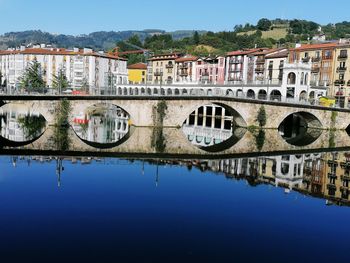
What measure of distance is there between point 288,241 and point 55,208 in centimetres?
1247

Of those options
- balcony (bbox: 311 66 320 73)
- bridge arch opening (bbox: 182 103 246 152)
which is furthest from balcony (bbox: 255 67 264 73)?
bridge arch opening (bbox: 182 103 246 152)

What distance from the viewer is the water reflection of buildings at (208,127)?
59.4m

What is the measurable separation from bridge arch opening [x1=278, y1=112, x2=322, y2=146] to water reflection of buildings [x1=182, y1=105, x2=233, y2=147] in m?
8.56

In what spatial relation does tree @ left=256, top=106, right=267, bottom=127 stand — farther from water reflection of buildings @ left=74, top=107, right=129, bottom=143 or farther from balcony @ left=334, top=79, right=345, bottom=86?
balcony @ left=334, top=79, right=345, bottom=86

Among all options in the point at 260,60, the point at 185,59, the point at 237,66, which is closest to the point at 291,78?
the point at 260,60

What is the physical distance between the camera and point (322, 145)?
55500mm

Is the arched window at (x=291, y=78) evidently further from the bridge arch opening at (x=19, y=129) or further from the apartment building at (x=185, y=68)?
the bridge arch opening at (x=19, y=129)

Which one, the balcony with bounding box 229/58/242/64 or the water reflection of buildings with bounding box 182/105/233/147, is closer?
the water reflection of buildings with bounding box 182/105/233/147

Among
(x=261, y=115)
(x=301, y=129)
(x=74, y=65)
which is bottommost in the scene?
(x=301, y=129)

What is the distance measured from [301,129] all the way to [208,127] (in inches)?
606

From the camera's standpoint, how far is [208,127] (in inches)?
3014

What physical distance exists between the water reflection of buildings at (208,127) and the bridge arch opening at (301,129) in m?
8.56

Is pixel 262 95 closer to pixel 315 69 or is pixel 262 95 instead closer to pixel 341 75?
pixel 341 75

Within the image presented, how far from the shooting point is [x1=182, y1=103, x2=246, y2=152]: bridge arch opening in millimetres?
54987
